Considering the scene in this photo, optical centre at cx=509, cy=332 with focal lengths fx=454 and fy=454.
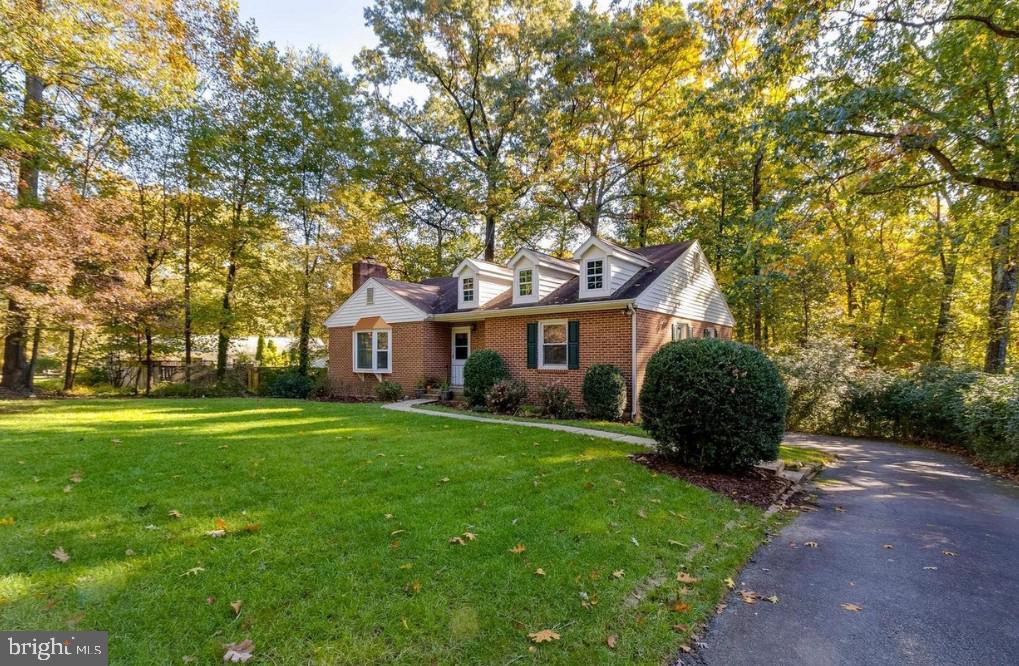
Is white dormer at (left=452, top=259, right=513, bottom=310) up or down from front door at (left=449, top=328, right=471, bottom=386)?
up

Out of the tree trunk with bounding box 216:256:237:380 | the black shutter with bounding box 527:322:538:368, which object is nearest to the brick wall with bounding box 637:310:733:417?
the black shutter with bounding box 527:322:538:368

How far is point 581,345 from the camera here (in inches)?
540

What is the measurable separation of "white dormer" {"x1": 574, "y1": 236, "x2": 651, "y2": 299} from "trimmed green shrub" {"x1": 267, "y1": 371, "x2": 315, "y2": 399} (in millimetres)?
12677

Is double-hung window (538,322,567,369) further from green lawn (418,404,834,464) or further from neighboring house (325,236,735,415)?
green lawn (418,404,834,464)

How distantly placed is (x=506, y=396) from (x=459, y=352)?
15.0 ft

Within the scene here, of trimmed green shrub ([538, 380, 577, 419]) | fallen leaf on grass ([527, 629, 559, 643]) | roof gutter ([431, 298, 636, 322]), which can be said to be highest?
roof gutter ([431, 298, 636, 322])

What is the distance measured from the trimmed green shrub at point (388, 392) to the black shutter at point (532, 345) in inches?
207

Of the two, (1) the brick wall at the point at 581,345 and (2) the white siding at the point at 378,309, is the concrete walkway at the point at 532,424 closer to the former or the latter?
(1) the brick wall at the point at 581,345

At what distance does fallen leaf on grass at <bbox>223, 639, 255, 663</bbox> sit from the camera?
8.26 feet

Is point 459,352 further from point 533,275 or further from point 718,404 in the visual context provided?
point 718,404

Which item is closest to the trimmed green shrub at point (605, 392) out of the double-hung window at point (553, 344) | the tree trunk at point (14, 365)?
the double-hung window at point (553, 344)

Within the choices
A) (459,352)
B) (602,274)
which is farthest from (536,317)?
(459,352)

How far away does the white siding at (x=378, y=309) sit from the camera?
57.4 feet

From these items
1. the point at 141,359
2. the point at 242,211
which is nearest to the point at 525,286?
the point at 242,211
